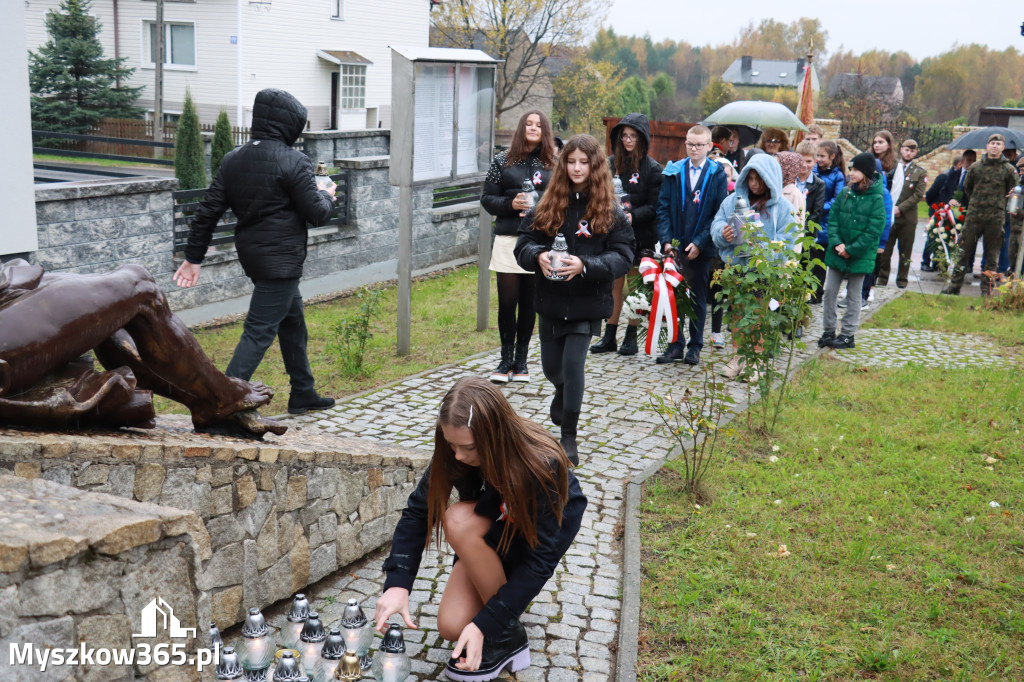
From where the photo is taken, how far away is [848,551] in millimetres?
4781

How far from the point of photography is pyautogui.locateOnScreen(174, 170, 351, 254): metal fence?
9609mm

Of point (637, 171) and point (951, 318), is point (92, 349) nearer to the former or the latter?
point (637, 171)

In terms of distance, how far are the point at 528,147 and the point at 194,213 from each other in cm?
344

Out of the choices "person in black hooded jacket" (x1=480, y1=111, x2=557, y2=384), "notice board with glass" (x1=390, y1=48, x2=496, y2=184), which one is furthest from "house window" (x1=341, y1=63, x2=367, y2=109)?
"person in black hooded jacket" (x1=480, y1=111, x2=557, y2=384)

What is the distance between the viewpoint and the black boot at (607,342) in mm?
8898

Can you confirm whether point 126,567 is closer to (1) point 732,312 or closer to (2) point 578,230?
(2) point 578,230

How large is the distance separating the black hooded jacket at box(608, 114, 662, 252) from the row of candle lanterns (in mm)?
5490

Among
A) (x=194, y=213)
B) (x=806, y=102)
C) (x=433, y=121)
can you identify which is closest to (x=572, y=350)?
(x=433, y=121)

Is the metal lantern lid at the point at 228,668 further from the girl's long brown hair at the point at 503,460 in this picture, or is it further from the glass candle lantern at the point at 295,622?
the girl's long brown hair at the point at 503,460

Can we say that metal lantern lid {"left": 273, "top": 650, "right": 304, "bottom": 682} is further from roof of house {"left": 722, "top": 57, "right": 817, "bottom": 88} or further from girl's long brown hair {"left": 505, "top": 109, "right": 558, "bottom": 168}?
roof of house {"left": 722, "top": 57, "right": 817, "bottom": 88}

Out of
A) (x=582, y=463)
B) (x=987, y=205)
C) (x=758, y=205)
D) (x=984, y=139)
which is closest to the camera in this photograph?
(x=582, y=463)

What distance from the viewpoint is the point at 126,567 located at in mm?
2523

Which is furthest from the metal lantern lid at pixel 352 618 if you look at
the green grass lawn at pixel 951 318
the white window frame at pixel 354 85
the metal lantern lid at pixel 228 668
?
the white window frame at pixel 354 85

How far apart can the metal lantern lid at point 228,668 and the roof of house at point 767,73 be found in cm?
9190
